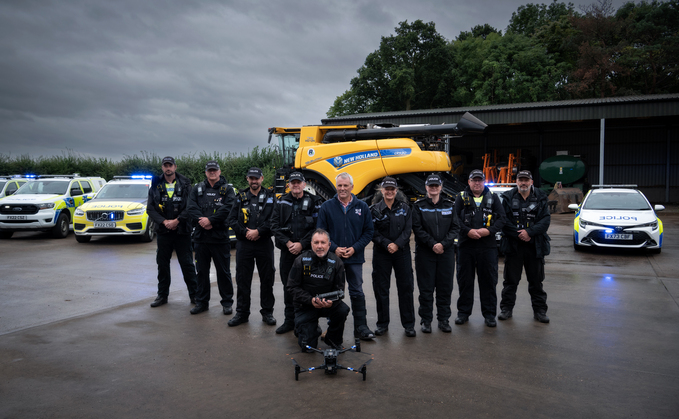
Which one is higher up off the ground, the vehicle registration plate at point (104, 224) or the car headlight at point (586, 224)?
the car headlight at point (586, 224)

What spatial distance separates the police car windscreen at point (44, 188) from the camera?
14.6 metres

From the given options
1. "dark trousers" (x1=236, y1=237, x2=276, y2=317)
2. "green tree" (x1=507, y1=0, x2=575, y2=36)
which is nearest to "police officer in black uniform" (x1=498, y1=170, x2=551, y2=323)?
"dark trousers" (x1=236, y1=237, x2=276, y2=317)

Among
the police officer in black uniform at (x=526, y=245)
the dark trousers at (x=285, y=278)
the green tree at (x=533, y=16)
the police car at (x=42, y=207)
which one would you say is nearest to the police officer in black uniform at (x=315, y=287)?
the dark trousers at (x=285, y=278)

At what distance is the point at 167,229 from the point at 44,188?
11.1 meters

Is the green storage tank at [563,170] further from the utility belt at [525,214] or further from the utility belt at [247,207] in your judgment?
the utility belt at [247,207]

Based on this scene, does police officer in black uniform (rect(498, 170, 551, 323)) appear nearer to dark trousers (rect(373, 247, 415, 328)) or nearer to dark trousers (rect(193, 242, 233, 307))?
dark trousers (rect(373, 247, 415, 328))

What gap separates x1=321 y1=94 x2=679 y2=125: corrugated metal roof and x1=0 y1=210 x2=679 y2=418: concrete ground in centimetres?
1483

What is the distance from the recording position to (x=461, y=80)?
38406mm

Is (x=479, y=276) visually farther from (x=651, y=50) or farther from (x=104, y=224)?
(x=651, y=50)

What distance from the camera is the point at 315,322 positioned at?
15.2 feet

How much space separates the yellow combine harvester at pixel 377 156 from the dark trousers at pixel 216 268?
8.82 meters

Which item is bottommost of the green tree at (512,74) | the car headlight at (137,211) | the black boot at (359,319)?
the black boot at (359,319)

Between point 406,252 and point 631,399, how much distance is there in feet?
A: 8.11

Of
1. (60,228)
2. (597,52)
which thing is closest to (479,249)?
(60,228)
